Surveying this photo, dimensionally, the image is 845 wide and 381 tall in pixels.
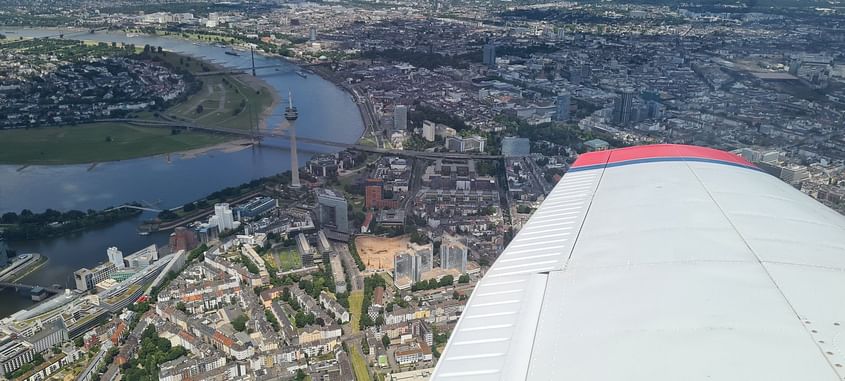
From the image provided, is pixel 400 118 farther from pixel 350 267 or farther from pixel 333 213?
pixel 350 267

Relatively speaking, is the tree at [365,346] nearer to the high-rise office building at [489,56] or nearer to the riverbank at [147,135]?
the riverbank at [147,135]

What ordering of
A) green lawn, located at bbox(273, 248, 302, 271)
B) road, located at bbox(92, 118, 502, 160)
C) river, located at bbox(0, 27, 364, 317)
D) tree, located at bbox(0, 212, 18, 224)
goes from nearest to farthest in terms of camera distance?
green lawn, located at bbox(273, 248, 302, 271), river, located at bbox(0, 27, 364, 317), tree, located at bbox(0, 212, 18, 224), road, located at bbox(92, 118, 502, 160)

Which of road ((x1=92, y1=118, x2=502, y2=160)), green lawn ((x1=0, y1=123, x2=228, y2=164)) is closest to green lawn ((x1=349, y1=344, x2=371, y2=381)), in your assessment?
road ((x1=92, y1=118, x2=502, y2=160))

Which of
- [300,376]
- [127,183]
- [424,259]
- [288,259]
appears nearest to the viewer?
[300,376]

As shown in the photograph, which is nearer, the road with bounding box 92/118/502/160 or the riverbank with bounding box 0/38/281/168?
the road with bounding box 92/118/502/160

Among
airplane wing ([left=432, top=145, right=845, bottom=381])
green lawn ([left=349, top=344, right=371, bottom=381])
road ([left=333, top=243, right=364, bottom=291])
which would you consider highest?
airplane wing ([left=432, top=145, right=845, bottom=381])

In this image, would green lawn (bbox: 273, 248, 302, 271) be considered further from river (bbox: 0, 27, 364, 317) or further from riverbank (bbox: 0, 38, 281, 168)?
riverbank (bbox: 0, 38, 281, 168)

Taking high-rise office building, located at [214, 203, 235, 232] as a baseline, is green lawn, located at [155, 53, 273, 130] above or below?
above

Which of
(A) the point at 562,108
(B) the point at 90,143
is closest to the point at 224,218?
(B) the point at 90,143
